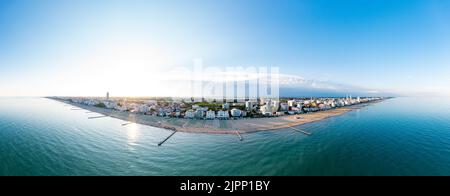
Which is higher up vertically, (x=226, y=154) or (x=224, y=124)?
(x=224, y=124)

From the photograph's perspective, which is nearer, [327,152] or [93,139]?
[327,152]

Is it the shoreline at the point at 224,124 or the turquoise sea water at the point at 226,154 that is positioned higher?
the shoreline at the point at 224,124

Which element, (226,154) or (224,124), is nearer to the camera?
(226,154)

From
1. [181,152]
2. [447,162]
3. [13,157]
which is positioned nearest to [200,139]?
[181,152]

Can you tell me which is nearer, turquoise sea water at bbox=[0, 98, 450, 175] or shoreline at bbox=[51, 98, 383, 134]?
turquoise sea water at bbox=[0, 98, 450, 175]

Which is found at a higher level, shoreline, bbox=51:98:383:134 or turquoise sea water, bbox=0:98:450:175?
shoreline, bbox=51:98:383:134

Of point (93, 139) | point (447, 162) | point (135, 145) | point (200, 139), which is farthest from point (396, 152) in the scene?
point (93, 139)

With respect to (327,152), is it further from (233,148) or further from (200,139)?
(200,139)

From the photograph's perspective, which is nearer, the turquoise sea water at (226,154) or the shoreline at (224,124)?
the turquoise sea water at (226,154)
